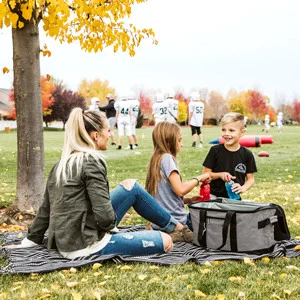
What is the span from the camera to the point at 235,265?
4.27 meters

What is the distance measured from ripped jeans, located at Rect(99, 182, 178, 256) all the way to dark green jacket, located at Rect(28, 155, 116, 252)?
12.6 inches

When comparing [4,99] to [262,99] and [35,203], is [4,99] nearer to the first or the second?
[262,99]

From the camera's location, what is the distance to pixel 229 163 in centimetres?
572

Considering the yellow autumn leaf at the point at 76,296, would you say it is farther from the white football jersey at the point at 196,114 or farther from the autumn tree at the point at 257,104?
the autumn tree at the point at 257,104

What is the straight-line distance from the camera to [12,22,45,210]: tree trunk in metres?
6.39

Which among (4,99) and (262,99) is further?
(262,99)

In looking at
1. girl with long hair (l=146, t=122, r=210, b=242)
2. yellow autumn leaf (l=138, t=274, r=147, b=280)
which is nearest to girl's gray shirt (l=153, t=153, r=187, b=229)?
girl with long hair (l=146, t=122, r=210, b=242)

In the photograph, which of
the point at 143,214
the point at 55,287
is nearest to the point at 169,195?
the point at 143,214

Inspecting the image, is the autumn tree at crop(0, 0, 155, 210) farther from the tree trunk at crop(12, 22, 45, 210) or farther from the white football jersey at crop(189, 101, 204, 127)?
the white football jersey at crop(189, 101, 204, 127)

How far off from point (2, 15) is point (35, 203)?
7.77ft

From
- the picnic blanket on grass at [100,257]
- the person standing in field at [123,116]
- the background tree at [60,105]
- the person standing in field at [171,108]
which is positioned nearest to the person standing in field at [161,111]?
the person standing in field at [171,108]

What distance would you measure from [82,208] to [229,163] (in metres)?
2.04

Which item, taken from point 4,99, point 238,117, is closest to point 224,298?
point 238,117

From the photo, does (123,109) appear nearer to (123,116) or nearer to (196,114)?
(123,116)
